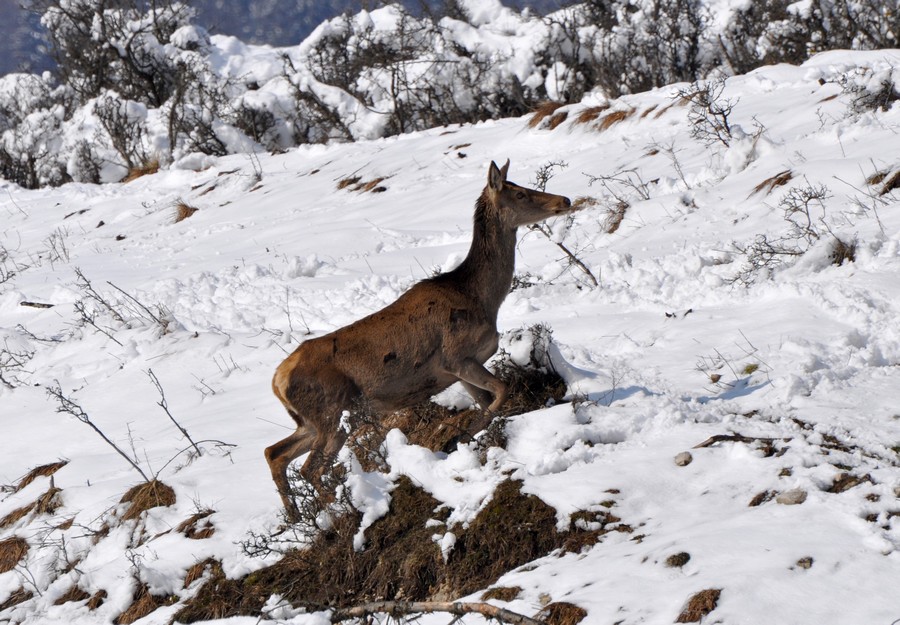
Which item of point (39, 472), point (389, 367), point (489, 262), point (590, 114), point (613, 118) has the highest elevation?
point (590, 114)

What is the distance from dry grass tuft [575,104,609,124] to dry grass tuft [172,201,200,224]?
8515 millimetres

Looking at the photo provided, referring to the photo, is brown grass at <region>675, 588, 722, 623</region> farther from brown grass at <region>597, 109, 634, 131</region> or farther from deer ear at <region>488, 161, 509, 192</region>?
brown grass at <region>597, 109, 634, 131</region>

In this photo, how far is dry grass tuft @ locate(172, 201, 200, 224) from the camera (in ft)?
65.2

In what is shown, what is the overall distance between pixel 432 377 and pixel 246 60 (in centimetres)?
3716

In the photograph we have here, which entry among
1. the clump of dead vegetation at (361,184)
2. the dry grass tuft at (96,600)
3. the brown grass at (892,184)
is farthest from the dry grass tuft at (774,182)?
the clump of dead vegetation at (361,184)

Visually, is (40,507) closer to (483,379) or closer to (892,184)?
(483,379)

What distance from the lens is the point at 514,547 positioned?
4707 millimetres

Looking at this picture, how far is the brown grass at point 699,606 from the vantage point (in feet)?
A: 11.0

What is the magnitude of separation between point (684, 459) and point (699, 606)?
1557 millimetres

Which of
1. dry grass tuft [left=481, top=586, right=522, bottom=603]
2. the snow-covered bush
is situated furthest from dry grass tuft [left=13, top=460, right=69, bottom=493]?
the snow-covered bush

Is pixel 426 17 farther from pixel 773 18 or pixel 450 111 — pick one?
pixel 773 18

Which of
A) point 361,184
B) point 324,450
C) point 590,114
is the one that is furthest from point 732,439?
point 361,184

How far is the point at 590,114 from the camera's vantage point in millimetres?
17062

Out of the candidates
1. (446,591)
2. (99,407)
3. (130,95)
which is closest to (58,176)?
(130,95)
